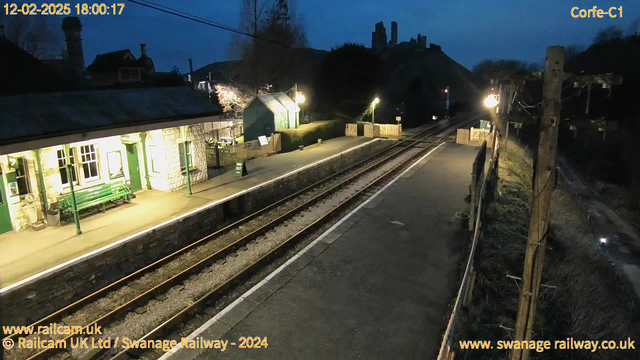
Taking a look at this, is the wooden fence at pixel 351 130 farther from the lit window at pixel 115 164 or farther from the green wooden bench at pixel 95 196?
the green wooden bench at pixel 95 196

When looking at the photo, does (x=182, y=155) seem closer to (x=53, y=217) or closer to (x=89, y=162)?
(x=89, y=162)

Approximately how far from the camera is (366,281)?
9.02 m

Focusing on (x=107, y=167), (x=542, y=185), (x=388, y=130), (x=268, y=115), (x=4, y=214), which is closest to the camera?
(x=542, y=185)

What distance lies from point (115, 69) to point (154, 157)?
1015 inches

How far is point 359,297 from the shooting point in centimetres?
833

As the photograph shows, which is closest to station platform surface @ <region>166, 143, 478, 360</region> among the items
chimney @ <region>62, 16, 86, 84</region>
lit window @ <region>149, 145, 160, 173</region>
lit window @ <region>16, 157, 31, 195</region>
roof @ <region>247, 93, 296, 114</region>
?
lit window @ <region>149, 145, 160, 173</region>

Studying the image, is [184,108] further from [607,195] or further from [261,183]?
[607,195]

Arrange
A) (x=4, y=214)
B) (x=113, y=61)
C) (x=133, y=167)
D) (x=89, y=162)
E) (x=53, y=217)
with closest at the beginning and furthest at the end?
1. (x=4, y=214)
2. (x=53, y=217)
3. (x=89, y=162)
4. (x=133, y=167)
5. (x=113, y=61)

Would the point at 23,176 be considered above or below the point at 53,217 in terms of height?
above

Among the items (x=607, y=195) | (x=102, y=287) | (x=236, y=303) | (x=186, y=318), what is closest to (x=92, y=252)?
(x=102, y=287)

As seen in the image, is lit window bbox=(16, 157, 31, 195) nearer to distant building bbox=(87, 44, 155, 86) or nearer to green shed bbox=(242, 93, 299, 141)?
green shed bbox=(242, 93, 299, 141)

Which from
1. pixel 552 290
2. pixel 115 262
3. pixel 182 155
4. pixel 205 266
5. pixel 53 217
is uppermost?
pixel 182 155

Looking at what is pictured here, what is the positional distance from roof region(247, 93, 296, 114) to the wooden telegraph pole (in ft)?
74.5

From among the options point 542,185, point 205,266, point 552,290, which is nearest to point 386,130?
point 552,290
